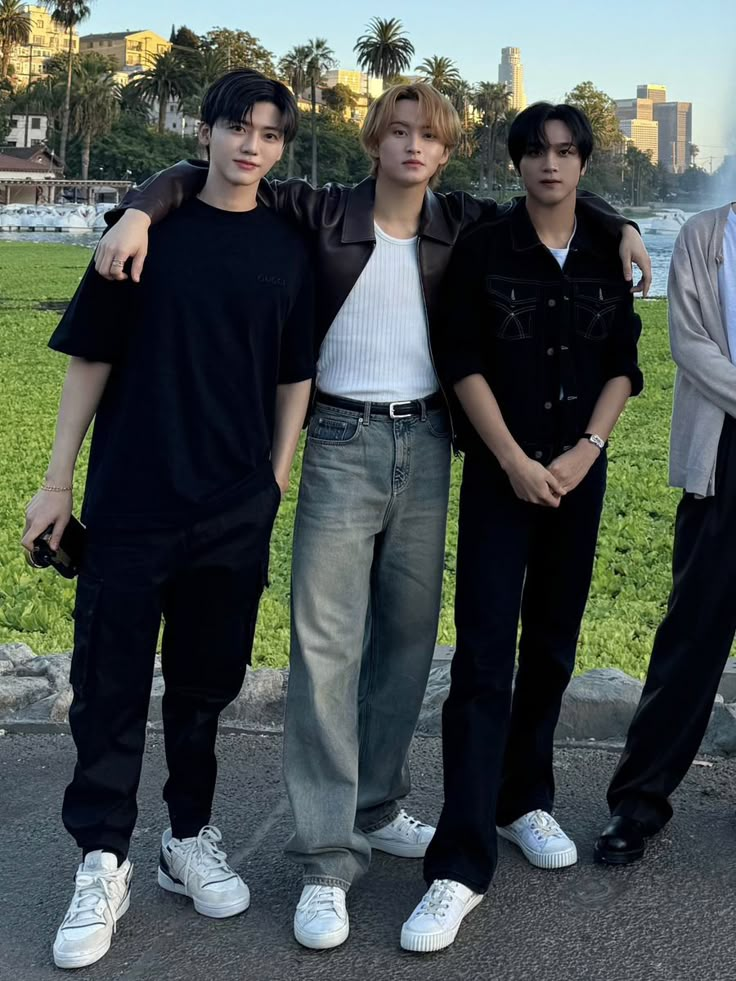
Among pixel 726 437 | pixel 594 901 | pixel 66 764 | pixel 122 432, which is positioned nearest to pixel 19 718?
pixel 66 764

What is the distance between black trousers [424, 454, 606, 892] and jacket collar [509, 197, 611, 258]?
554 mm

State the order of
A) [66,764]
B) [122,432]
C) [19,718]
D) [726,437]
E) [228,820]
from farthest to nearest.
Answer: [19,718] < [66,764] < [228,820] < [726,437] < [122,432]

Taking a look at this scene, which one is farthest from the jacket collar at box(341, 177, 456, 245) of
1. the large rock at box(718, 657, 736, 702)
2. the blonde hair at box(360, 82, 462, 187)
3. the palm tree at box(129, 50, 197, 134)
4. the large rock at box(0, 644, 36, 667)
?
the palm tree at box(129, 50, 197, 134)

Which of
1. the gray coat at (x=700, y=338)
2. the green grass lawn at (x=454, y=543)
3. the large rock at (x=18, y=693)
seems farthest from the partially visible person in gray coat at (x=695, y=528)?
the large rock at (x=18, y=693)

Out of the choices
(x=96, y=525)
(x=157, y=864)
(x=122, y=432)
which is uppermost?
(x=122, y=432)

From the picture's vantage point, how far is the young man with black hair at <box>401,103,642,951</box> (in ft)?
10.4

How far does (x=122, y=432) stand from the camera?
10.1 feet

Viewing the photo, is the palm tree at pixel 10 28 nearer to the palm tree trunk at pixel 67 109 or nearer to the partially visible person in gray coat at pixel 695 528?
the palm tree trunk at pixel 67 109

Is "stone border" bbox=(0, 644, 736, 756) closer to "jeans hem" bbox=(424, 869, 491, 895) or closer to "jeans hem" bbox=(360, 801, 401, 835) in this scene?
"jeans hem" bbox=(360, 801, 401, 835)

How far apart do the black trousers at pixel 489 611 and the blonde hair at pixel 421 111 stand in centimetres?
84

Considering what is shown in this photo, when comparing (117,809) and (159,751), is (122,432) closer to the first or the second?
(117,809)

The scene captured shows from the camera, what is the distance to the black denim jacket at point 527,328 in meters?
3.18

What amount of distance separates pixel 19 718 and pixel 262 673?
865mm

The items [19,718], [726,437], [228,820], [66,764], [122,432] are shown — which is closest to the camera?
[122,432]
